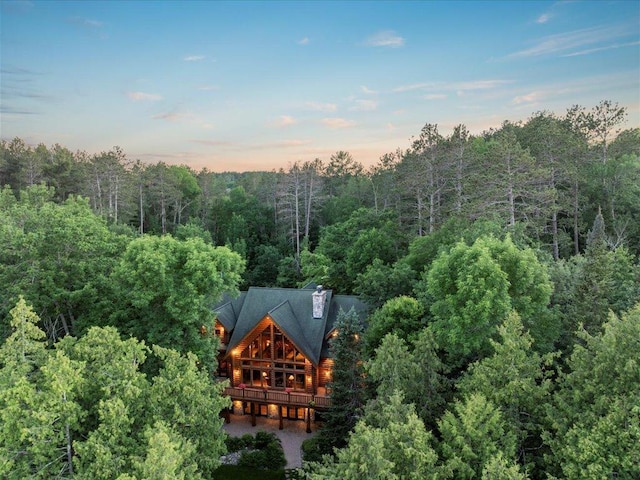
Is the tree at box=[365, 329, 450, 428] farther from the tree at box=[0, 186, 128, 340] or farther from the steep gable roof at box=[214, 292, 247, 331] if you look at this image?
the tree at box=[0, 186, 128, 340]

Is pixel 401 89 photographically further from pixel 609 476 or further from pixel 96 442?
pixel 96 442

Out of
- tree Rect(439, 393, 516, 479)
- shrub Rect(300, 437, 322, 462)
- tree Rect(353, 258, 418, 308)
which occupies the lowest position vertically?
shrub Rect(300, 437, 322, 462)

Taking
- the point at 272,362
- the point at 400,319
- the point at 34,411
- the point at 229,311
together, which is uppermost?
the point at 34,411

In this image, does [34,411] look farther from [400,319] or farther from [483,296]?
[483,296]

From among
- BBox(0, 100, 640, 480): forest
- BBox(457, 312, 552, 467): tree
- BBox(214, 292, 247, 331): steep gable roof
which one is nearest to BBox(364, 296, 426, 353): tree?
BBox(0, 100, 640, 480): forest

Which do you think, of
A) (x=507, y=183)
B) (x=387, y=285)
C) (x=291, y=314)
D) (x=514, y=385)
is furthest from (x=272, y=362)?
(x=507, y=183)

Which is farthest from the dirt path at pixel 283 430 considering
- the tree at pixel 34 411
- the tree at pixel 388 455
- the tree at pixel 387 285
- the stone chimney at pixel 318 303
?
the tree at pixel 34 411

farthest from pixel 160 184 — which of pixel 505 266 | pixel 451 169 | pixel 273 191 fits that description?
pixel 505 266
